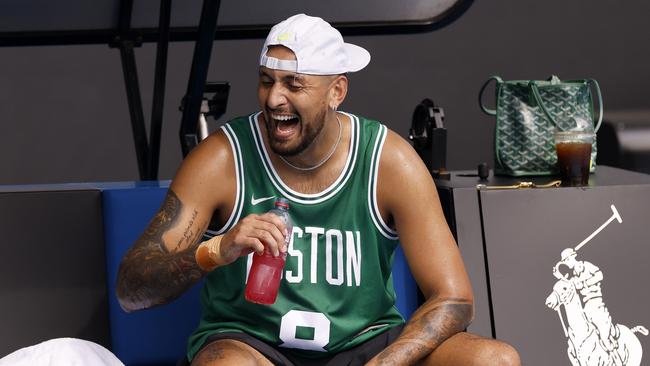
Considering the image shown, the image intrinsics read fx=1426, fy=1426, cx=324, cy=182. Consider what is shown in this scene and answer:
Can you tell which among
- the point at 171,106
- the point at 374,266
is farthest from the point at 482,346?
the point at 171,106

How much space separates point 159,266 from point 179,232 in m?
0.09

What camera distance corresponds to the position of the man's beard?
10.5ft

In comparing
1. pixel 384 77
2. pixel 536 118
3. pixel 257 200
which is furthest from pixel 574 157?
pixel 384 77

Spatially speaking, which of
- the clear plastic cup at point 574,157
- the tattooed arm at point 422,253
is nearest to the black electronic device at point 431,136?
the clear plastic cup at point 574,157

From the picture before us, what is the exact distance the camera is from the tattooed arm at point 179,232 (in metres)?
3.12

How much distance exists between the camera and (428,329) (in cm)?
315

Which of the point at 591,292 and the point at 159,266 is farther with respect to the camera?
the point at 591,292

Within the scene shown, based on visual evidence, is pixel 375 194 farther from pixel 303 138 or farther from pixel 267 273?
pixel 267 273

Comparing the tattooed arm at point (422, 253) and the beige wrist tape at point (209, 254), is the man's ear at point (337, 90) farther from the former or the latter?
the beige wrist tape at point (209, 254)

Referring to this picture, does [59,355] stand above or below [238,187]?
below

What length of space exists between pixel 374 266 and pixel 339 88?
42 cm

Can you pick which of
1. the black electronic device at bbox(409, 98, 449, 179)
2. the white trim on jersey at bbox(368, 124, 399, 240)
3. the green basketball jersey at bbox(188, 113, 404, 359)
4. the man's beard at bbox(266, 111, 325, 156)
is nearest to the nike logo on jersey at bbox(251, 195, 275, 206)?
the green basketball jersey at bbox(188, 113, 404, 359)

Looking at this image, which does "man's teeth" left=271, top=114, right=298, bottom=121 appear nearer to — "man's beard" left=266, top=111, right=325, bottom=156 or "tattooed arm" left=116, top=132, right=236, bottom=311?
"man's beard" left=266, top=111, right=325, bottom=156

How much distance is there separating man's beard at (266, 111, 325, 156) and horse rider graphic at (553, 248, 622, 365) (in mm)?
888
